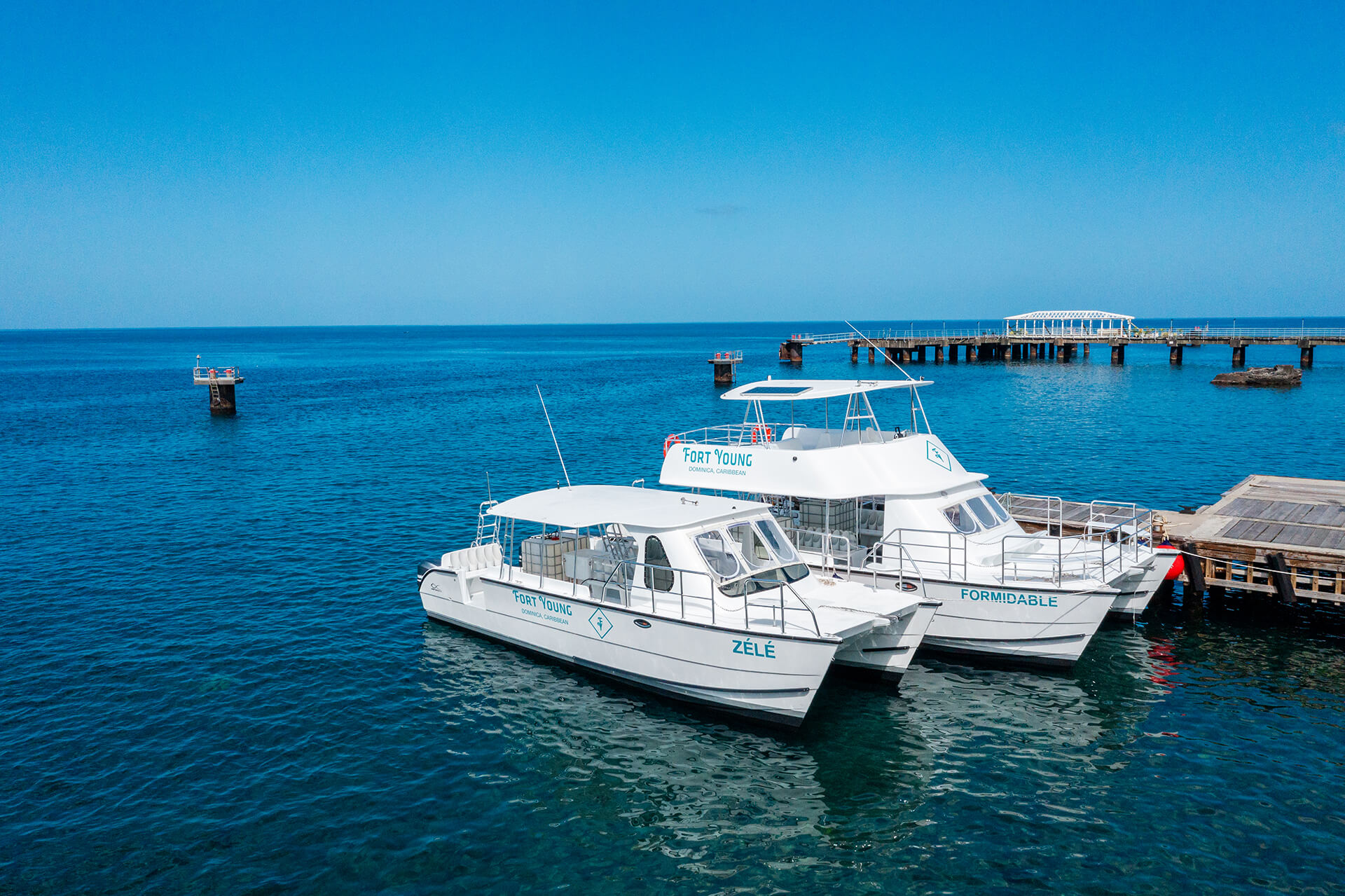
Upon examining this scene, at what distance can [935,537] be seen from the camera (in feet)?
60.5

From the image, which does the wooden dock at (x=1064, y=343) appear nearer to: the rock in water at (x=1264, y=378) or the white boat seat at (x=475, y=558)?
the rock in water at (x=1264, y=378)

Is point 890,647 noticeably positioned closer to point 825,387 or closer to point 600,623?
point 600,623

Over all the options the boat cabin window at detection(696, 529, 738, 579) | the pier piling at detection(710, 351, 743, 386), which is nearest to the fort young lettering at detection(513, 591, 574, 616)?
the boat cabin window at detection(696, 529, 738, 579)

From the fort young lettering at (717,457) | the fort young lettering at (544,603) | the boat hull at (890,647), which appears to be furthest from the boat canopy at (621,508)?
the boat hull at (890,647)

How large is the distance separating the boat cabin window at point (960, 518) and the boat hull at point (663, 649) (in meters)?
6.31

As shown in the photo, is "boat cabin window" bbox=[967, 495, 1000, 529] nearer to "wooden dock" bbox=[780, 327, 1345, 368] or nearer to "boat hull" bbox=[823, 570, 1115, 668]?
"boat hull" bbox=[823, 570, 1115, 668]

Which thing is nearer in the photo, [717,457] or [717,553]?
[717,553]

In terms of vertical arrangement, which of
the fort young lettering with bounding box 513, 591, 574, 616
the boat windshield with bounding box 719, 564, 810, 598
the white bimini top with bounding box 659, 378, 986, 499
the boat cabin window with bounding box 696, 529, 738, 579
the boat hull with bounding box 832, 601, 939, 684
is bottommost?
the boat hull with bounding box 832, 601, 939, 684

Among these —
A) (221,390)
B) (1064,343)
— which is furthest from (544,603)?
(1064,343)

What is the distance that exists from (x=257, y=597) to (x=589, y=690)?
10180 millimetres

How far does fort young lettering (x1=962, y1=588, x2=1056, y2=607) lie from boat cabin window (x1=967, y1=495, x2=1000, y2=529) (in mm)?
2762

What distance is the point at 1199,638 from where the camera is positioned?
61.1 feet

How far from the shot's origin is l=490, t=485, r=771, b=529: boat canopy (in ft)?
54.0

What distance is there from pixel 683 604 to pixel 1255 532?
1440 centimetres
